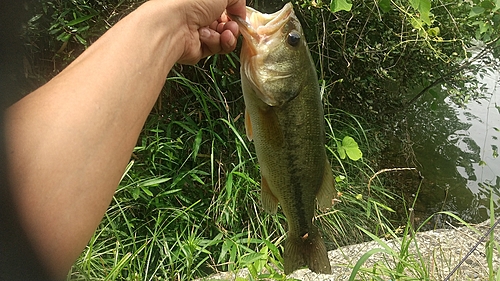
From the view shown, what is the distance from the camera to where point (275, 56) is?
1.74 meters

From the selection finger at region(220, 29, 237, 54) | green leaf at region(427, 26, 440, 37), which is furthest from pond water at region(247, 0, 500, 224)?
finger at region(220, 29, 237, 54)

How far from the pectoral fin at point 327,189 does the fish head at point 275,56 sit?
1.44 ft

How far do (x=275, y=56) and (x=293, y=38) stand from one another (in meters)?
0.11

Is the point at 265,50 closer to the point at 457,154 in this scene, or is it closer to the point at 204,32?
the point at 204,32

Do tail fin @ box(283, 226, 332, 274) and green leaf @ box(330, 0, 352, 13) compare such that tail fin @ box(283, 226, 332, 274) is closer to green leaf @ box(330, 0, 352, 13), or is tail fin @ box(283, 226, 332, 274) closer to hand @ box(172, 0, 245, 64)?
hand @ box(172, 0, 245, 64)

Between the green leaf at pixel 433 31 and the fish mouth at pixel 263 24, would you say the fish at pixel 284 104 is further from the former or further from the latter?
the green leaf at pixel 433 31

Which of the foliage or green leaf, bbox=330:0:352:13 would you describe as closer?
green leaf, bbox=330:0:352:13

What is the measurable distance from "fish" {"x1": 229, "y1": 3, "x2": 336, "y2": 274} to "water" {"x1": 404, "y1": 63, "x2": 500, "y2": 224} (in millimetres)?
3234

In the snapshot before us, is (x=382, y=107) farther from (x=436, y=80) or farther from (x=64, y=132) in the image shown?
(x=64, y=132)

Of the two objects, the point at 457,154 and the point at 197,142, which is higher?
the point at 197,142

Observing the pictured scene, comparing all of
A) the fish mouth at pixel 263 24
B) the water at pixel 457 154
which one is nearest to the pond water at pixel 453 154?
the water at pixel 457 154

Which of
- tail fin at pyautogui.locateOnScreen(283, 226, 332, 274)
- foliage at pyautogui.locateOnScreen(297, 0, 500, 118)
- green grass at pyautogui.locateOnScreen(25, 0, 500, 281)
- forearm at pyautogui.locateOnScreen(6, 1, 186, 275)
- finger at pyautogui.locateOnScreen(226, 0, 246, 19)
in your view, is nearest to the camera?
forearm at pyautogui.locateOnScreen(6, 1, 186, 275)

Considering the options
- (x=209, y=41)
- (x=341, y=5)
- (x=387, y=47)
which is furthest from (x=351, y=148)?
(x=209, y=41)

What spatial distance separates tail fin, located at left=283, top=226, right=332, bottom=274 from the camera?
6.68 ft
